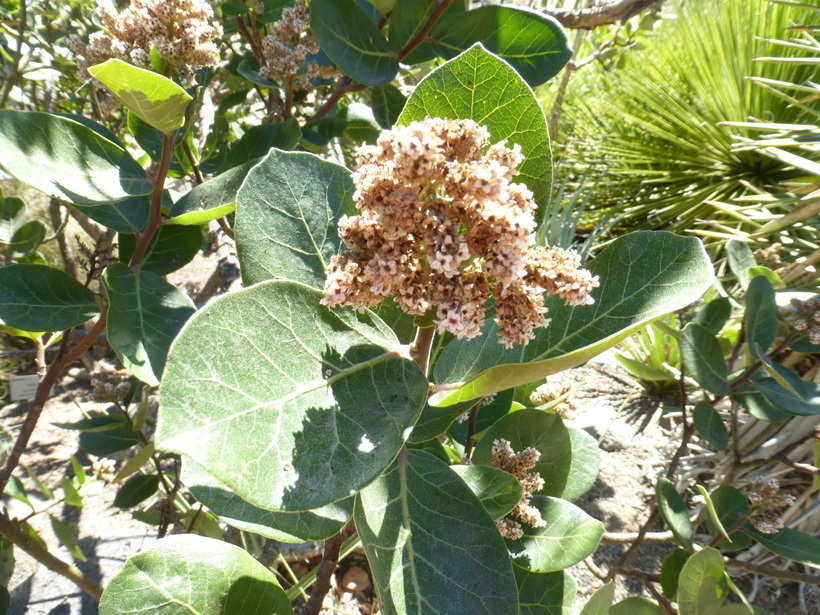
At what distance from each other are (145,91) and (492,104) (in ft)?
1.67

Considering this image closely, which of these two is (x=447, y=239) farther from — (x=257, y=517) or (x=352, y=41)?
(x=352, y=41)

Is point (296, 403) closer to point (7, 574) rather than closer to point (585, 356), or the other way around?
point (585, 356)

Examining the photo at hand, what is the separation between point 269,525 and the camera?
30.6 inches

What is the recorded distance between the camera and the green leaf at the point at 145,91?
0.75 meters

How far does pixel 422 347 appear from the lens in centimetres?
76

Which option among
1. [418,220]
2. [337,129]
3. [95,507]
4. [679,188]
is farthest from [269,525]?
[679,188]

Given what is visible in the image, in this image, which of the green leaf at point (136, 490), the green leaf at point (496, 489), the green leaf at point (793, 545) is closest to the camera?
the green leaf at point (496, 489)

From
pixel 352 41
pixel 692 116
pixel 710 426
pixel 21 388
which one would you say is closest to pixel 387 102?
pixel 352 41

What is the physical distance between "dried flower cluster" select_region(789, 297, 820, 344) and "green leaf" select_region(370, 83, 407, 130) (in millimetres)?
1206

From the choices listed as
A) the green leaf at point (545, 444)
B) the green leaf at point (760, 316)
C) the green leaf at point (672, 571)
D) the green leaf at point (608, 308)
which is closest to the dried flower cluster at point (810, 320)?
the green leaf at point (760, 316)

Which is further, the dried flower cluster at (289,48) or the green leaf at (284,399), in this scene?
the dried flower cluster at (289,48)

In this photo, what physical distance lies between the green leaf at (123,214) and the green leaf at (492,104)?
726 mm

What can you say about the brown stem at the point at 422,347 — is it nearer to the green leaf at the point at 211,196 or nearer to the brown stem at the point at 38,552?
the green leaf at the point at 211,196

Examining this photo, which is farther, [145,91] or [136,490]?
[136,490]
